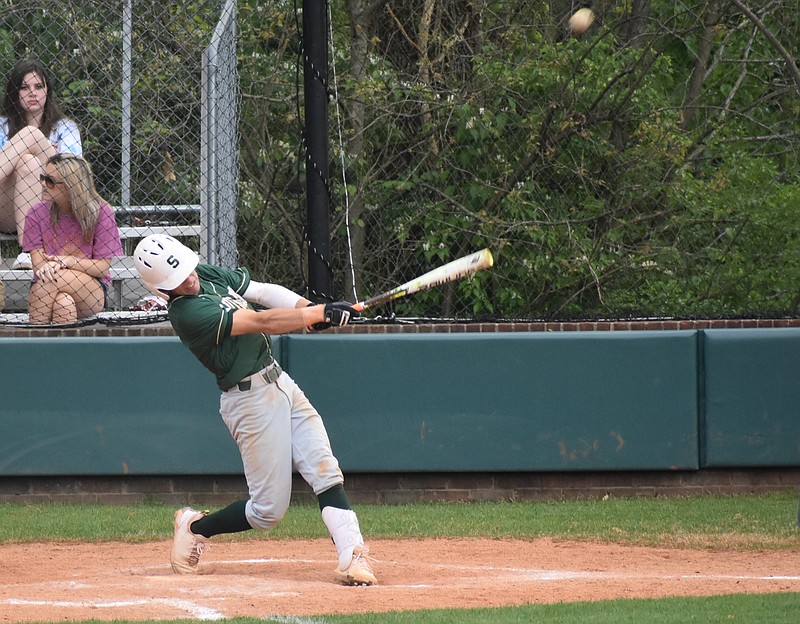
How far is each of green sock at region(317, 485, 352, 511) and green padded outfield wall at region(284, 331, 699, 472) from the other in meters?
2.37

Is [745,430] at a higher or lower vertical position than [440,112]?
lower

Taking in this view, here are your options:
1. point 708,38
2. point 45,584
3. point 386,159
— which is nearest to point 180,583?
point 45,584

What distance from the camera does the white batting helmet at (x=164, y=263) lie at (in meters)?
5.60

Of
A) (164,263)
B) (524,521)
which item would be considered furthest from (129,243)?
(164,263)

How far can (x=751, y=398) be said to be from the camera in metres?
8.39

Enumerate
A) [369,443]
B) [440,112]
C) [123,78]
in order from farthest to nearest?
[440,112]
[123,78]
[369,443]

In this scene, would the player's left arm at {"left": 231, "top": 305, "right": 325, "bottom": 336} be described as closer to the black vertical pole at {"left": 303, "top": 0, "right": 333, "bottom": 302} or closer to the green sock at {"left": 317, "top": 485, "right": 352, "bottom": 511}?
the green sock at {"left": 317, "top": 485, "right": 352, "bottom": 511}

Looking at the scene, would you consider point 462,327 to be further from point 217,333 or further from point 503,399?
point 217,333

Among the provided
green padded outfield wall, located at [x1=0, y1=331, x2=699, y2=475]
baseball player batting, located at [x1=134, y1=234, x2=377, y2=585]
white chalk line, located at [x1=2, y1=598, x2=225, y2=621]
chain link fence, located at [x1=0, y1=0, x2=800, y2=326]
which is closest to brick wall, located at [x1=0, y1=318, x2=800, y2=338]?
green padded outfield wall, located at [x1=0, y1=331, x2=699, y2=475]

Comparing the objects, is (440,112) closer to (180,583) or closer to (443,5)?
(443,5)

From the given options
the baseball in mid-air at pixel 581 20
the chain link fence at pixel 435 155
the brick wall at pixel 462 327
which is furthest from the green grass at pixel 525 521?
the baseball in mid-air at pixel 581 20

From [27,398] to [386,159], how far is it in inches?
148

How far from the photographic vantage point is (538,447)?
829 cm

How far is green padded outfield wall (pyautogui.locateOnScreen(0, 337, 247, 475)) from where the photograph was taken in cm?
820
